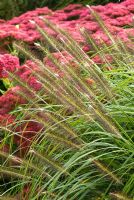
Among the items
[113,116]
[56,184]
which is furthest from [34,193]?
[113,116]

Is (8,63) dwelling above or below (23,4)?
above

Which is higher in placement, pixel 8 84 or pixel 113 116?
pixel 113 116

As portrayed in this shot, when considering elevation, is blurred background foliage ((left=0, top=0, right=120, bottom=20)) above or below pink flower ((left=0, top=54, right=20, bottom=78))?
below

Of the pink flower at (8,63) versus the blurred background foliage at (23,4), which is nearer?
the pink flower at (8,63)

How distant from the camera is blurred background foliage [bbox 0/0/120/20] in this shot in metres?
9.70

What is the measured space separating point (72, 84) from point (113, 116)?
1.05 ft

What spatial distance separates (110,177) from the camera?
3.20 m

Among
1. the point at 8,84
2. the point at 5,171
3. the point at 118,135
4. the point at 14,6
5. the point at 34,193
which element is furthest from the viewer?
the point at 14,6

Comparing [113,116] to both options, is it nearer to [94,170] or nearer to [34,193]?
[94,170]

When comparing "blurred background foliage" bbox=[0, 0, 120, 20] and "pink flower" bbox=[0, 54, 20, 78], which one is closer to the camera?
"pink flower" bbox=[0, 54, 20, 78]

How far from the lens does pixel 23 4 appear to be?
10.1m

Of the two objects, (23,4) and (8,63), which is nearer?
(8,63)

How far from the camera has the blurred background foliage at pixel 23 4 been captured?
9.70 meters

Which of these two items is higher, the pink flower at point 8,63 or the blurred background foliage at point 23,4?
the pink flower at point 8,63
